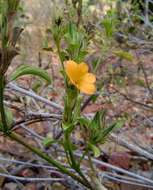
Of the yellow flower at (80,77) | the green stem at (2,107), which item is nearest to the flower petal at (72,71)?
the yellow flower at (80,77)

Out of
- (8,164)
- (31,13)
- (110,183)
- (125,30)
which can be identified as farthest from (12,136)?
(31,13)

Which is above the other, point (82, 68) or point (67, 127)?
point (82, 68)

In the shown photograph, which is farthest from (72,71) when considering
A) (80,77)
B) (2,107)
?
(2,107)

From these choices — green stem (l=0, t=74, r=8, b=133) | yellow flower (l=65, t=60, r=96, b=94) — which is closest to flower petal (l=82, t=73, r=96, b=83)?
yellow flower (l=65, t=60, r=96, b=94)

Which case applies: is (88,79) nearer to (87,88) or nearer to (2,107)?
(87,88)

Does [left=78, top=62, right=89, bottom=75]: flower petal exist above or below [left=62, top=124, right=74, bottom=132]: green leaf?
above

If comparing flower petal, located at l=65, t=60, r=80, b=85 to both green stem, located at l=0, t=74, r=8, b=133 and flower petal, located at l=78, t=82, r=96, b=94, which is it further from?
green stem, located at l=0, t=74, r=8, b=133

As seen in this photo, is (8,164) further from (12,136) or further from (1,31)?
(1,31)

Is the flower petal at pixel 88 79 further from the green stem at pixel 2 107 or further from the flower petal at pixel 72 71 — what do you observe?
the green stem at pixel 2 107

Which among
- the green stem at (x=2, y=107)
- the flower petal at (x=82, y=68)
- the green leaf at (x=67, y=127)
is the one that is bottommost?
the green leaf at (x=67, y=127)

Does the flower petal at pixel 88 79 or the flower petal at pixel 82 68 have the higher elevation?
the flower petal at pixel 82 68
